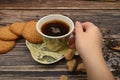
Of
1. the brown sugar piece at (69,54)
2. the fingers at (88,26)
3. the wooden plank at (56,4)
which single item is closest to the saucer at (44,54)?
the brown sugar piece at (69,54)

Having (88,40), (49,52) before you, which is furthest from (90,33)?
(49,52)

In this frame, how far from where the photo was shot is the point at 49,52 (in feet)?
2.97

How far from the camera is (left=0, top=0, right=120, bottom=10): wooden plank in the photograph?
1.12 metres

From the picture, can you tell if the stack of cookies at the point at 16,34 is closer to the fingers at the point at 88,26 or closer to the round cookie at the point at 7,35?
the round cookie at the point at 7,35

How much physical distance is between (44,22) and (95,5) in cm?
32

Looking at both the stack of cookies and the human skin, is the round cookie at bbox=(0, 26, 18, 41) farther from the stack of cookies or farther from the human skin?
the human skin

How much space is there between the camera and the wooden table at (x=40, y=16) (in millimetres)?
860

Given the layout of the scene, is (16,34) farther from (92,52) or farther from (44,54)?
(92,52)

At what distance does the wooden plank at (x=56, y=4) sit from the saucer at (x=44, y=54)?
0.26m

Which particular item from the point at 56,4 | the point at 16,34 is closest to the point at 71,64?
the point at 16,34

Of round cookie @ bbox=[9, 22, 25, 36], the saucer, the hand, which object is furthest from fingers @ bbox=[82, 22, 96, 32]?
round cookie @ bbox=[9, 22, 25, 36]

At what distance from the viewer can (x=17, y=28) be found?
0.96 meters

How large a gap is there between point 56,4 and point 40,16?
0.11 metres

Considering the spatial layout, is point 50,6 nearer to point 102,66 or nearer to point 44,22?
point 44,22
